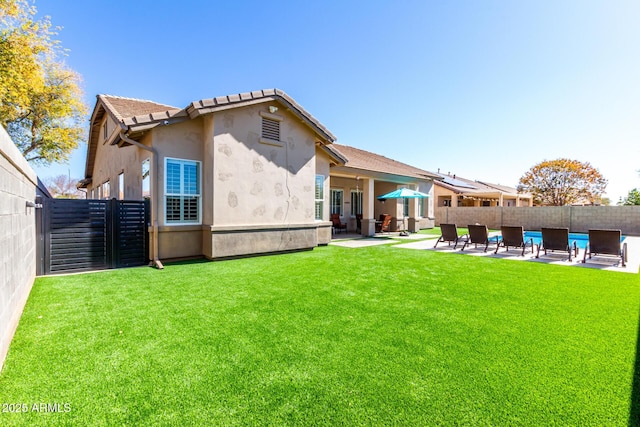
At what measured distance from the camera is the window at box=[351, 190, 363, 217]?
2084cm

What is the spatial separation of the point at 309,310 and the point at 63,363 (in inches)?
131

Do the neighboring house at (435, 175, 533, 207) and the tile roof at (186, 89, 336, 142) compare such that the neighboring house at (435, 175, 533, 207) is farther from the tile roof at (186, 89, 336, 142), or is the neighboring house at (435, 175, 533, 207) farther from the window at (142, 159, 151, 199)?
the window at (142, 159, 151, 199)

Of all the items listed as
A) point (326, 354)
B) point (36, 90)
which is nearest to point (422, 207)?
point (326, 354)

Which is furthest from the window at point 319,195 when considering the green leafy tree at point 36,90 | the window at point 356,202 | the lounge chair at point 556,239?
the green leafy tree at point 36,90

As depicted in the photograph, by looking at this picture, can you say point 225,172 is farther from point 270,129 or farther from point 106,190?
point 106,190

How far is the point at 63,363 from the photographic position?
3.31 meters

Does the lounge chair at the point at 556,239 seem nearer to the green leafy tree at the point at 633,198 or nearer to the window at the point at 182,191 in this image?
the window at the point at 182,191

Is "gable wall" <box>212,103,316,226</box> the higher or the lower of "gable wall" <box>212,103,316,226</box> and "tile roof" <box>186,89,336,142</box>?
the lower

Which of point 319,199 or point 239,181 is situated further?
point 319,199

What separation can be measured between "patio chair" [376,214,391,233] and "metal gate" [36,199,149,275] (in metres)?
13.4

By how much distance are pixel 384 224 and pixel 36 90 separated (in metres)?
23.9

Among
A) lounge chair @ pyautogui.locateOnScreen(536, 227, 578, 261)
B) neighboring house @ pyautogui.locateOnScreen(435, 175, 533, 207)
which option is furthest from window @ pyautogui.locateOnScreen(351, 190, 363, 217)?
lounge chair @ pyautogui.locateOnScreen(536, 227, 578, 261)

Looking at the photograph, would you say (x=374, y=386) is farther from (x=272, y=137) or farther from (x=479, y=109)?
(x=479, y=109)

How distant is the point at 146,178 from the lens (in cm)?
973
